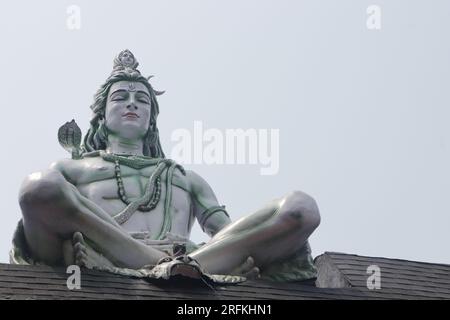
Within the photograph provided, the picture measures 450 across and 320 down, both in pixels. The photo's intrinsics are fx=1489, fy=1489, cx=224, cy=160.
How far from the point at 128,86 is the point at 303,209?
266 centimetres

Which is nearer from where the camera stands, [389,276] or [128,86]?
[389,276]

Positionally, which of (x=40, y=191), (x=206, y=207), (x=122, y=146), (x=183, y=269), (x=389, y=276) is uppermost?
(x=122, y=146)

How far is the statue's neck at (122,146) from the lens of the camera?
12273mm

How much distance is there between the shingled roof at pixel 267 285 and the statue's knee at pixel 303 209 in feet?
1.38

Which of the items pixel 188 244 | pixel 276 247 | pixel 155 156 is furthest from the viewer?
pixel 155 156

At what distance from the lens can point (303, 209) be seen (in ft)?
33.9

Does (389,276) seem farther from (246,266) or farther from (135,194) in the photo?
(135,194)

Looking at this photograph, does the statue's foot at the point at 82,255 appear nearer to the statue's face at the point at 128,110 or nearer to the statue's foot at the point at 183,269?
the statue's foot at the point at 183,269

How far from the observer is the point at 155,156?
491 inches

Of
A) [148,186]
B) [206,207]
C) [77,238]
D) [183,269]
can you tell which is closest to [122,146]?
[148,186]

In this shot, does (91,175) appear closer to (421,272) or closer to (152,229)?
(152,229)

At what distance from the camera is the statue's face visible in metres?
12.3
